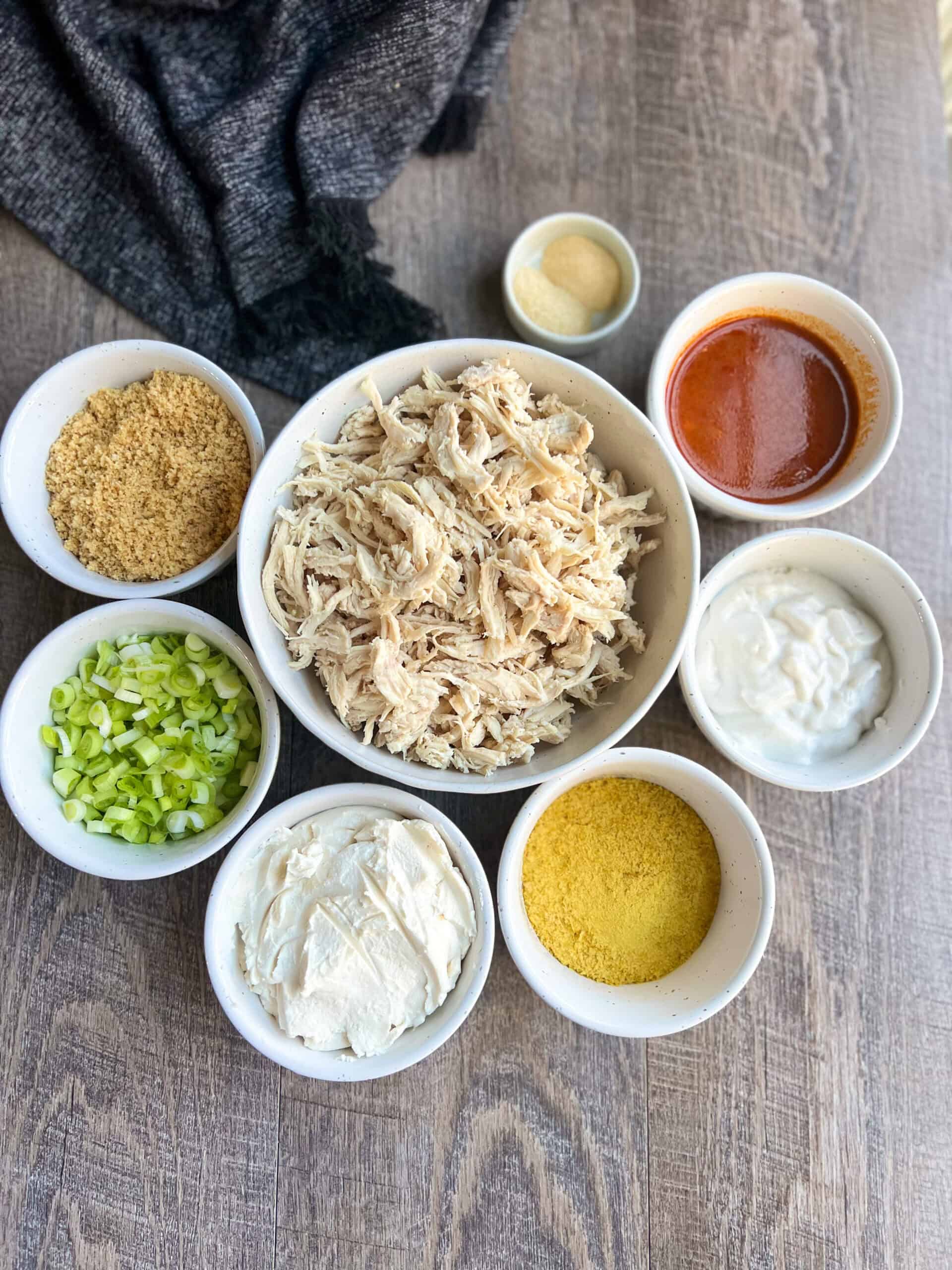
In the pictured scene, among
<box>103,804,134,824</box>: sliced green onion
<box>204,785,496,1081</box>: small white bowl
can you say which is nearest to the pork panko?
<box>204,785,496,1081</box>: small white bowl

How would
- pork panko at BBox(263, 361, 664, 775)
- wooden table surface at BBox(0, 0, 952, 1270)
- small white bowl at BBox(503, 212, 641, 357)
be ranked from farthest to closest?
small white bowl at BBox(503, 212, 641, 357) → wooden table surface at BBox(0, 0, 952, 1270) → pork panko at BBox(263, 361, 664, 775)

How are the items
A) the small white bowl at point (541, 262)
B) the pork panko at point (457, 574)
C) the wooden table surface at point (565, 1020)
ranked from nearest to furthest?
the pork panko at point (457, 574) < the wooden table surface at point (565, 1020) < the small white bowl at point (541, 262)

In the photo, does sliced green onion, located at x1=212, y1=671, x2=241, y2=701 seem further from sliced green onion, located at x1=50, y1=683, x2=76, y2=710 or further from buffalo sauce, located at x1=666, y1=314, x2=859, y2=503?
buffalo sauce, located at x1=666, y1=314, x2=859, y2=503

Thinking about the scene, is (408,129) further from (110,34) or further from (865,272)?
(865,272)

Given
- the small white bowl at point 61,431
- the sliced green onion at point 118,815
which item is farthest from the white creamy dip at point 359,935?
the small white bowl at point 61,431

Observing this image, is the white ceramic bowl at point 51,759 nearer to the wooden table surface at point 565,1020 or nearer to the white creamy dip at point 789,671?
the wooden table surface at point 565,1020

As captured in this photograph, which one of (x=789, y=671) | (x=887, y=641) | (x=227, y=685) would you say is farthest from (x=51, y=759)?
(x=887, y=641)
